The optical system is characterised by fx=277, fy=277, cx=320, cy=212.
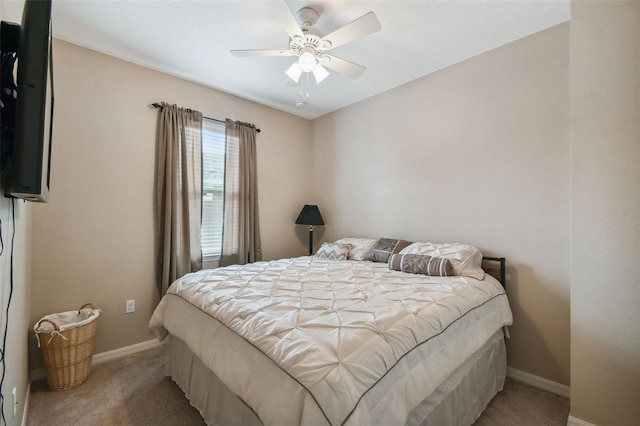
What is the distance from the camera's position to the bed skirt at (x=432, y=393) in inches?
52.9

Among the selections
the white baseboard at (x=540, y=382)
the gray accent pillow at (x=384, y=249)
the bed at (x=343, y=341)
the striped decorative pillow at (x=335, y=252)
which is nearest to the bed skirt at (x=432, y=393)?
the bed at (x=343, y=341)

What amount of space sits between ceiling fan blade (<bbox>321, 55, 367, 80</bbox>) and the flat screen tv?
159 centimetres

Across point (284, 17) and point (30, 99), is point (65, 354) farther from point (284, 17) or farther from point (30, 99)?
point (284, 17)

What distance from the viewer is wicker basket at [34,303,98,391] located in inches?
Result: 78.5

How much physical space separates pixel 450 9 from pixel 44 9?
2265 millimetres

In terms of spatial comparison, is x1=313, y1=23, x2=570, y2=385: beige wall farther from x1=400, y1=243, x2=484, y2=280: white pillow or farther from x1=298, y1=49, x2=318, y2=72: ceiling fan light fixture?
x1=298, y1=49, x2=318, y2=72: ceiling fan light fixture

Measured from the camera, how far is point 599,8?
62.9 inches

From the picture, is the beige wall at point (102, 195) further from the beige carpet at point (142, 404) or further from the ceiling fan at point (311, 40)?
the ceiling fan at point (311, 40)

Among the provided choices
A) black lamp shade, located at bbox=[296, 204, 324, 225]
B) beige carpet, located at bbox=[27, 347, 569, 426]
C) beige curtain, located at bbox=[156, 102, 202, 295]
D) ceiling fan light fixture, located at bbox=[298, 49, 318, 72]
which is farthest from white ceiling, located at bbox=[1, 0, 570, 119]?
beige carpet, located at bbox=[27, 347, 569, 426]

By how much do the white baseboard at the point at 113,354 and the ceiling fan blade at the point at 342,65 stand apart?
9.97ft

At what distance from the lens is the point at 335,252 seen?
311cm

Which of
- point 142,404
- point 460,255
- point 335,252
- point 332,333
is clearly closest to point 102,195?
point 142,404

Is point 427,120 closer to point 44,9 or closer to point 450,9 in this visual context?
point 450,9

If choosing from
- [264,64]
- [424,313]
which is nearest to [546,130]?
[424,313]
